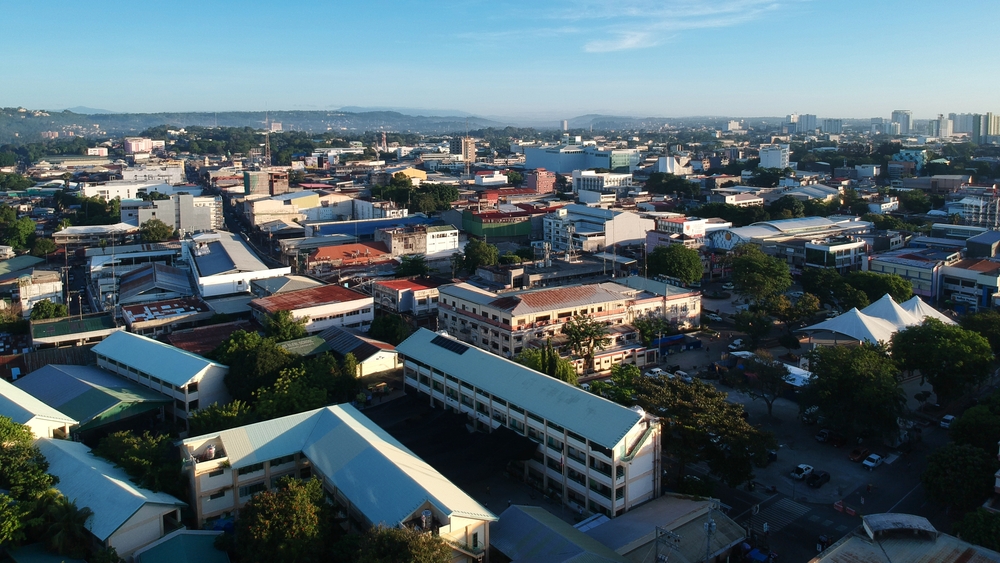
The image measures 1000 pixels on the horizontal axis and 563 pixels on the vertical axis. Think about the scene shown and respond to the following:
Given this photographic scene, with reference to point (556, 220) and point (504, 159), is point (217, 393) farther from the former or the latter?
point (504, 159)

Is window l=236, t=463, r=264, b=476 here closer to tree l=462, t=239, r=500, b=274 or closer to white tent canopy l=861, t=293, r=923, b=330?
white tent canopy l=861, t=293, r=923, b=330

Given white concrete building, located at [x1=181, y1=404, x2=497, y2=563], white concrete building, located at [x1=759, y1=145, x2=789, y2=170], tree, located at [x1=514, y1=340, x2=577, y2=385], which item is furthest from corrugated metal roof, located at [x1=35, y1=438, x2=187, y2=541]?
white concrete building, located at [x1=759, y1=145, x2=789, y2=170]

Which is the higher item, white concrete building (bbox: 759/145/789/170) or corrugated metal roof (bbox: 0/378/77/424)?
white concrete building (bbox: 759/145/789/170)

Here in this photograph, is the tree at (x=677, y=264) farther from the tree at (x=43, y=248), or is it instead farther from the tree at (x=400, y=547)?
the tree at (x=43, y=248)

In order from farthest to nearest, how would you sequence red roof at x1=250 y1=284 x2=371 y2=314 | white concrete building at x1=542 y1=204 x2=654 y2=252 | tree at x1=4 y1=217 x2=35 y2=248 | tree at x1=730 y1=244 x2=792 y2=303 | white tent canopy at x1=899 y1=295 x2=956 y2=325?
tree at x1=4 y1=217 x2=35 y2=248 < white concrete building at x1=542 y1=204 x2=654 y2=252 < tree at x1=730 y1=244 x2=792 y2=303 < red roof at x1=250 y1=284 x2=371 y2=314 < white tent canopy at x1=899 y1=295 x2=956 y2=325

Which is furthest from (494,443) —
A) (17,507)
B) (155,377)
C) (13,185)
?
(13,185)

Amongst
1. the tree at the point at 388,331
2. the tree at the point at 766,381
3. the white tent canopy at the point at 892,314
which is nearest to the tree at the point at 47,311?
the tree at the point at 388,331

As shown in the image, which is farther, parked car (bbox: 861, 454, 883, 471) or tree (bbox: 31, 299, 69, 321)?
tree (bbox: 31, 299, 69, 321)
